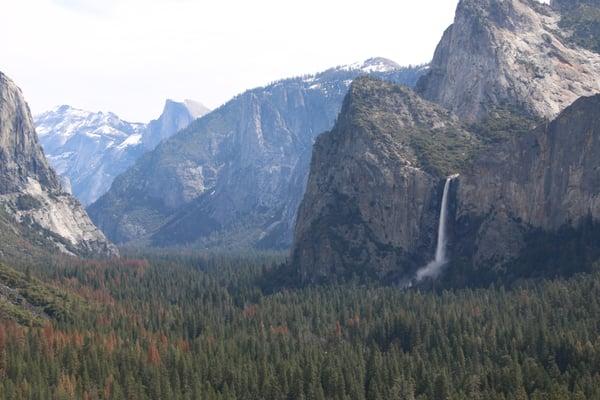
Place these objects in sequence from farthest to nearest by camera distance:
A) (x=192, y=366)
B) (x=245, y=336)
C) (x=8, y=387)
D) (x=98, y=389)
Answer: (x=245, y=336), (x=192, y=366), (x=98, y=389), (x=8, y=387)

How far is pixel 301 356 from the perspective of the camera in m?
173

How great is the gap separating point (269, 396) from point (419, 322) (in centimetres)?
4977

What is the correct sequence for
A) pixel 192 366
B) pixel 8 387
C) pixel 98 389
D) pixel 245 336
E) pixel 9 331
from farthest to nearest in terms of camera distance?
pixel 245 336, pixel 9 331, pixel 192 366, pixel 98 389, pixel 8 387

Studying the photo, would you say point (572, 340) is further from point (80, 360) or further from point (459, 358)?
point (80, 360)

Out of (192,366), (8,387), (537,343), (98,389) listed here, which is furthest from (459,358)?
(8,387)

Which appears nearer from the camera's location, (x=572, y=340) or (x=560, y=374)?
(x=560, y=374)

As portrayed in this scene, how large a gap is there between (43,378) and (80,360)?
1456cm

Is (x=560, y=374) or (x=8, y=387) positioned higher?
(x=8, y=387)

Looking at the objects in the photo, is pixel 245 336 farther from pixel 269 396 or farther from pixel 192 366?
pixel 269 396

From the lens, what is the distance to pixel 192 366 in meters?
167

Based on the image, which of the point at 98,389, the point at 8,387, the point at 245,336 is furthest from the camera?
the point at 245,336

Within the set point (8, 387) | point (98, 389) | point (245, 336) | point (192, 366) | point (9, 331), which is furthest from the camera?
point (245, 336)

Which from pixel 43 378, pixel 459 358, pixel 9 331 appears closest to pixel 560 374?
pixel 459 358

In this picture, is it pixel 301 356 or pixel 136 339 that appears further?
pixel 136 339
